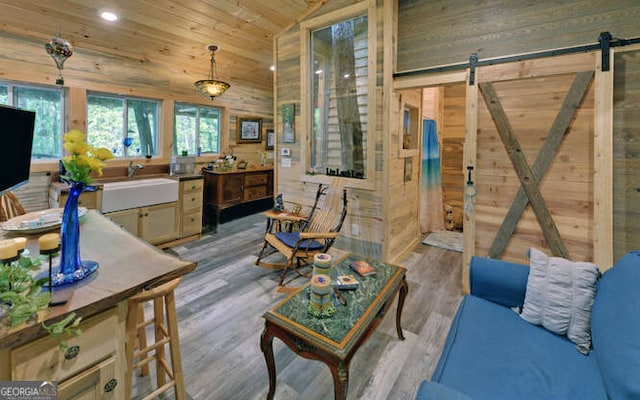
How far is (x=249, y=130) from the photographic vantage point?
6152 millimetres

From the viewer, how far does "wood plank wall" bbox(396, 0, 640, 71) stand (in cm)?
239

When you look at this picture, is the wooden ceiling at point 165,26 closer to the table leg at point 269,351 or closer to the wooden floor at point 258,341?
the wooden floor at point 258,341

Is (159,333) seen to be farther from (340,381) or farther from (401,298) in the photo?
(401,298)

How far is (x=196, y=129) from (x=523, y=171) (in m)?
4.94

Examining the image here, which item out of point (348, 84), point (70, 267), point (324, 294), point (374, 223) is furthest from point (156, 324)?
point (348, 84)

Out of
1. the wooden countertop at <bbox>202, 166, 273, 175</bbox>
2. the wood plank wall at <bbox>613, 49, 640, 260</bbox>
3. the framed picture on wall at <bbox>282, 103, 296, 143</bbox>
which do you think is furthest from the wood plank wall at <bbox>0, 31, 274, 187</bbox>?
the wood plank wall at <bbox>613, 49, 640, 260</bbox>

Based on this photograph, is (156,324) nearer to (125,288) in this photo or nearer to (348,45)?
(125,288)

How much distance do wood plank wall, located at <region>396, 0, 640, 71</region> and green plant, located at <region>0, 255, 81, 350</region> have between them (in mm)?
3512

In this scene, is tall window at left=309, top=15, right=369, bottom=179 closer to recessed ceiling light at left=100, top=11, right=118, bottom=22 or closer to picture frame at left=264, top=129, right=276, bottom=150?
recessed ceiling light at left=100, top=11, right=118, bottom=22

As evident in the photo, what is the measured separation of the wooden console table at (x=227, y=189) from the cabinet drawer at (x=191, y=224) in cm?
67

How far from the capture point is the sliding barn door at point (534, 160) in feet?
8.11

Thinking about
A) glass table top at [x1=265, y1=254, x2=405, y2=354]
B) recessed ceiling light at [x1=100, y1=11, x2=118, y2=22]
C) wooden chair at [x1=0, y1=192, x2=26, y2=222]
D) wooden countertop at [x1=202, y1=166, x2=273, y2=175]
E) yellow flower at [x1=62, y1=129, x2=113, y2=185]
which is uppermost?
recessed ceiling light at [x1=100, y1=11, x2=118, y2=22]

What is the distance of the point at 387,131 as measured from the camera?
11.1 ft

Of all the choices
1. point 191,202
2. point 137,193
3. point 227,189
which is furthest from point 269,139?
point 137,193
